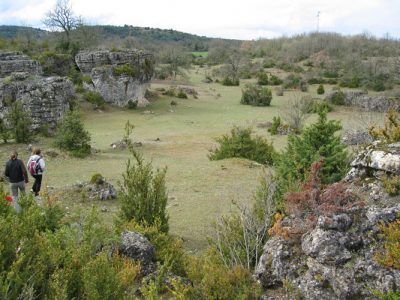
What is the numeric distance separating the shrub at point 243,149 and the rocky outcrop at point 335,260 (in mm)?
15109

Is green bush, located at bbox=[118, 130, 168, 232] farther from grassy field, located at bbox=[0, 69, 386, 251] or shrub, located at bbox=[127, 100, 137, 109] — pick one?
shrub, located at bbox=[127, 100, 137, 109]

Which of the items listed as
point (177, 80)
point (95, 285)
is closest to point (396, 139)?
point (95, 285)

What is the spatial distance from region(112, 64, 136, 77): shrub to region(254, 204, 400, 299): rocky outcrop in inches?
1359

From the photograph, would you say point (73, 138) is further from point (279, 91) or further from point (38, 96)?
point (279, 91)

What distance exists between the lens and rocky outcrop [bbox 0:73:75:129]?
1037 inches

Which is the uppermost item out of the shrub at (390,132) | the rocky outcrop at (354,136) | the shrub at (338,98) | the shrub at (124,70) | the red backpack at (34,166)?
the shrub at (124,70)

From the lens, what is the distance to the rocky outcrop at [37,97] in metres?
26.3

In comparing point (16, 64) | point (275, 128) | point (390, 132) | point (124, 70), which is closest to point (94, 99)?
point (124, 70)

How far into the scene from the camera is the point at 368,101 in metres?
42.3

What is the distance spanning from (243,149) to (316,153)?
460 inches

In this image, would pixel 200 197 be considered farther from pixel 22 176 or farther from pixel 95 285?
pixel 95 285

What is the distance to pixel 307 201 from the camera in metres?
7.40

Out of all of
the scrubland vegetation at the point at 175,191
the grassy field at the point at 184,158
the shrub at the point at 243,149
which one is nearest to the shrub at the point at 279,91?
the scrubland vegetation at the point at 175,191

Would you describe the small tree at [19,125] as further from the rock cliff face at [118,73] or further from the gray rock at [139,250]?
the rock cliff face at [118,73]
